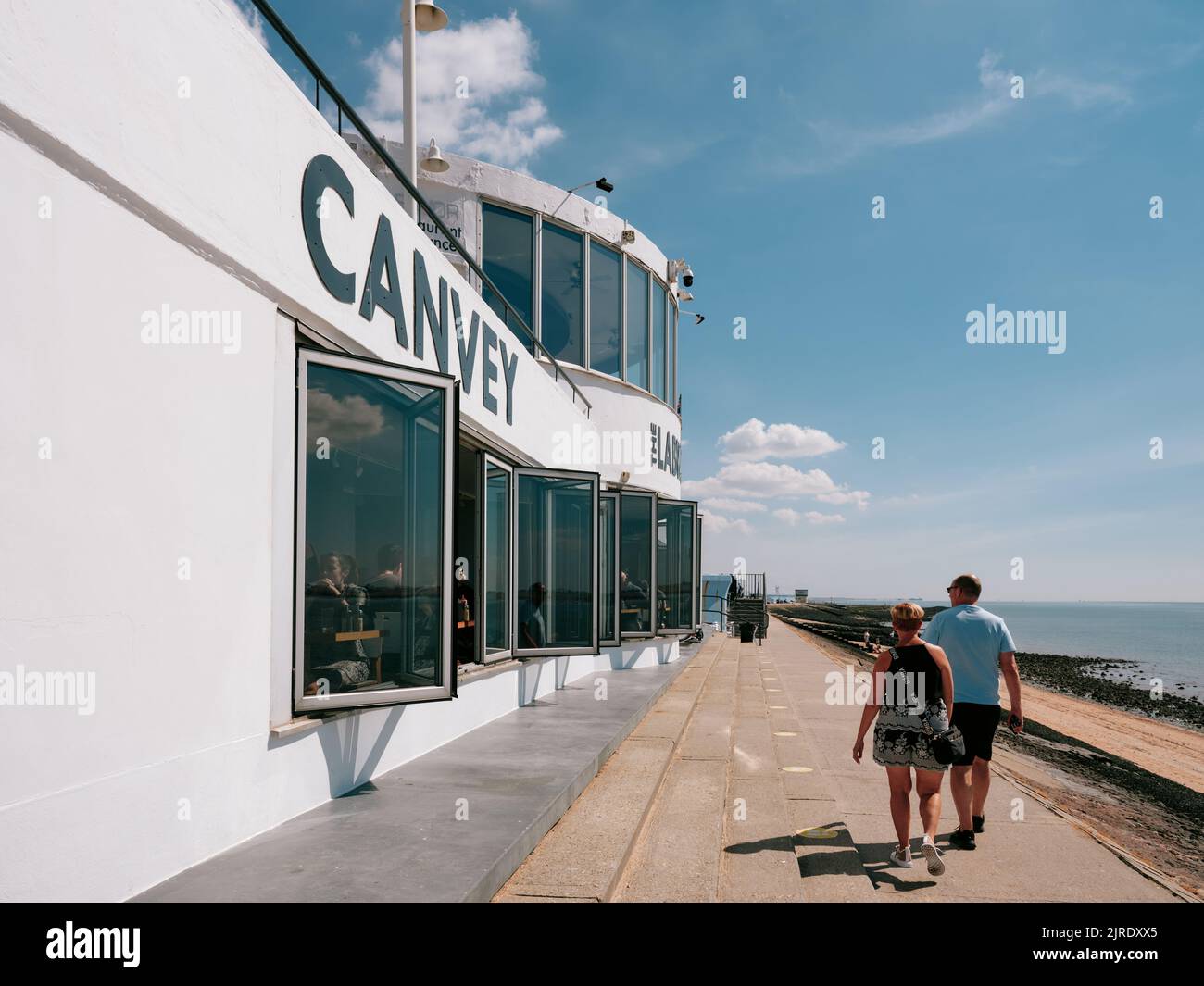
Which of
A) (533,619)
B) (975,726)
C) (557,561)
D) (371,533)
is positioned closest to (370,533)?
(371,533)

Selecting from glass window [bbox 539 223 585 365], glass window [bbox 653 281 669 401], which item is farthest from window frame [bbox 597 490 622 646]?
glass window [bbox 653 281 669 401]

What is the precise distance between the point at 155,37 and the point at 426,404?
2.73 metres

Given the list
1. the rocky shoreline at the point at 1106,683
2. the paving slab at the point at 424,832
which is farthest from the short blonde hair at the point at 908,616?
the rocky shoreline at the point at 1106,683

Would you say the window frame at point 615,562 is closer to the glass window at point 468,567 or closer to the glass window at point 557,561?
the glass window at point 557,561

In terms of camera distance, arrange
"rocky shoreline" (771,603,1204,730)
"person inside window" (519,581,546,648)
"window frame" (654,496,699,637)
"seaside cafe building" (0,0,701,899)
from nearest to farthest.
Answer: "seaside cafe building" (0,0,701,899)
"person inside window" (519,581,546,648)
"window frame" (654,496,699,637)
"rocky shoreline" (771,603,1204,730)

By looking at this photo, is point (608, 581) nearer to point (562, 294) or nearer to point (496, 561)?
point (496, 561)

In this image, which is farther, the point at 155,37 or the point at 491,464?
the point at 491,464

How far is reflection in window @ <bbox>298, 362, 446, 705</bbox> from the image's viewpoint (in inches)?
193

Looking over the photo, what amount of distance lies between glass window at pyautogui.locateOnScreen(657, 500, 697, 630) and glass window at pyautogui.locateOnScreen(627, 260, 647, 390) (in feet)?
8.07

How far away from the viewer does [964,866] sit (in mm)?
4773

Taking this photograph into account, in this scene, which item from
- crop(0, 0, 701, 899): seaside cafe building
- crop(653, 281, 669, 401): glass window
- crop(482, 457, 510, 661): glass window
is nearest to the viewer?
crop(0, 0, 701, 899): seaside cafe building

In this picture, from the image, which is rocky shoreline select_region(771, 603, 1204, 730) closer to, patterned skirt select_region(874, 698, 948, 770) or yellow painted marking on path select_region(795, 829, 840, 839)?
yellow painted marking on path select_region(795, 829, 840, 839)
